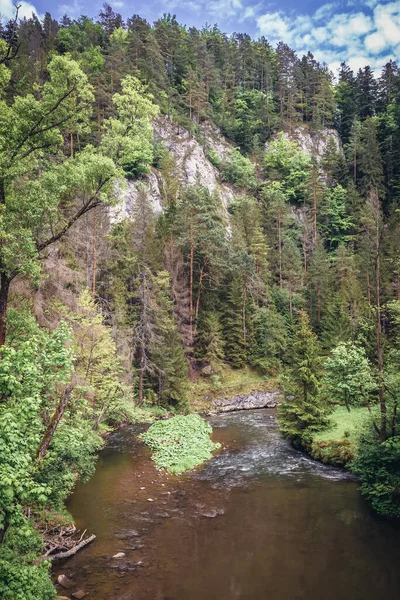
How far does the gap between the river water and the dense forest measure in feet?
5.21

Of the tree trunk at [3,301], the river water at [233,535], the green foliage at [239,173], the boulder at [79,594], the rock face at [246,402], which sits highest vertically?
the green foliage at [239,173]

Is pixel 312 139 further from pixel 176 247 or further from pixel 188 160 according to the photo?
pixel 176 247

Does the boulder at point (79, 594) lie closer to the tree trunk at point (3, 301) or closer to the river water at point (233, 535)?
the river water at point (233, 535)

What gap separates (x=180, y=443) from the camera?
68.4 ft

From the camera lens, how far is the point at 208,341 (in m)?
37.0

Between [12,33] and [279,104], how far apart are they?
77.6m

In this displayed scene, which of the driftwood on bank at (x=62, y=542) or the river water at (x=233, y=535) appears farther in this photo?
the driftwood on bank at (x=62, y=542)

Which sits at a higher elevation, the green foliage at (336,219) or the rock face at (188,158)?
the rock face at (188,158)

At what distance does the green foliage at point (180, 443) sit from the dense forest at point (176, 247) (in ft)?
6.84

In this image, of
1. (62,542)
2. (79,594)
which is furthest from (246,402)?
(79,594)

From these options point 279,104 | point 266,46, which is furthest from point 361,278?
point 266,46

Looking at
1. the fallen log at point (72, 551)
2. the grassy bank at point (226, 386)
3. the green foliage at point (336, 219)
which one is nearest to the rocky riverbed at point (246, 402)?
the grassy bank at point (226, 386)

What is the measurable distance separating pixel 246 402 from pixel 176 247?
53.6ft

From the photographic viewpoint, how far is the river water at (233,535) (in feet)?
31.2
